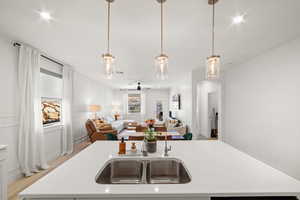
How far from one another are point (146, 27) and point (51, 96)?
3.13m

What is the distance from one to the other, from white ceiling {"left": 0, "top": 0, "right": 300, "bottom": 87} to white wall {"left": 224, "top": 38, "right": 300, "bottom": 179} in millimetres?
380

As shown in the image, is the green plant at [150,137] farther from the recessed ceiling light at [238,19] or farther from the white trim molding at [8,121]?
the white trim molding at [8,121]

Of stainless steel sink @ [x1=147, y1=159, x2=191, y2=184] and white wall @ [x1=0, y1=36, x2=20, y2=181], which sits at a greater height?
white wall @ [x1=0, y1=36, x2=20, y2=181]

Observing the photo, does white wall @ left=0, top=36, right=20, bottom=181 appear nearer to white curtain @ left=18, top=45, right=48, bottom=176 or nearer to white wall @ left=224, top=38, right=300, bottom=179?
white curtain @ left=18, top=45, right=48, bottom=176

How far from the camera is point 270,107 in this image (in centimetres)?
311

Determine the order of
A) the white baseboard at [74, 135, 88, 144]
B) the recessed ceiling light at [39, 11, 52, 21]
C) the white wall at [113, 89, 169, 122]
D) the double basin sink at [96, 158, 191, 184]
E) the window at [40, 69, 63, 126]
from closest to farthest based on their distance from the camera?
1. the double basin sink at [96, 158, 191, 184]
2. the recessed ceiling light at [39, 11, 52, 21]
3. the window at [40, 69, 63, 126]
4. the white baseboard at [74, 135, 88, 144]
5. the white wall at [113, 89, 169, 122]

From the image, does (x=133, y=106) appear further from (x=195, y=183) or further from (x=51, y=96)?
(x=195, y=183)

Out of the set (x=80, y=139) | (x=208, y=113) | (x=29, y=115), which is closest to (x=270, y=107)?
(x=208, y=113)

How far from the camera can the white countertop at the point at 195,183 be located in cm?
86

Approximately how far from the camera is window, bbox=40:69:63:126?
3.53 m

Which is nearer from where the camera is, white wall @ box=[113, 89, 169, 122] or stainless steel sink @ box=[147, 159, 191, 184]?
stainless steel sink @ box=[147, 159, 191, 184]

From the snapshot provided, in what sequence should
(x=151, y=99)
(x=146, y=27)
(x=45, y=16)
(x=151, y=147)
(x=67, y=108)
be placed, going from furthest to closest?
1. (x=151, y=99)
2. (x=67, y=108)
3. (x=146, y=27)
4. (x=45, y=16)
5. (x=151, y=147)

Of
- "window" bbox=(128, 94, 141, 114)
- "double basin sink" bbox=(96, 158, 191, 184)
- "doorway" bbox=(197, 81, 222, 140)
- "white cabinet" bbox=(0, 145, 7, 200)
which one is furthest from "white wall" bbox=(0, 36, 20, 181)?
"window" bbox=(128, 94, 141, 114)

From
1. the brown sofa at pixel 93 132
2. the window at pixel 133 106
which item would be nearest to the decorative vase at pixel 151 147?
the brown sofa at pixel 93 132
